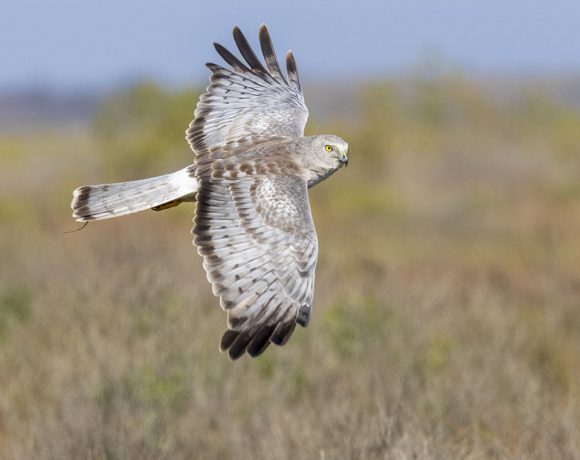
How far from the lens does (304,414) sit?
28.4ft

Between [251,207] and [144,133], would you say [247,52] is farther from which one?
[144,133]

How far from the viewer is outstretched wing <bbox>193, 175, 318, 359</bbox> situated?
5980 mm

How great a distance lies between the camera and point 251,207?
6539mm

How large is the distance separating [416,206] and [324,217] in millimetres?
4411

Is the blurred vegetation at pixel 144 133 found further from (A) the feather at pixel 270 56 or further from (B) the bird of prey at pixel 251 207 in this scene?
(B) the bird of prey at pixel 251 207

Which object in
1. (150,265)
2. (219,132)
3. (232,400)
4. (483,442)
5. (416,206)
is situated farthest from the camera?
(416,206)

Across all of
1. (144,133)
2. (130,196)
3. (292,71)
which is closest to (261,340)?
(130,196)

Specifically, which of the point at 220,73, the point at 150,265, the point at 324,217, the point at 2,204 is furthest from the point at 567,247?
the point at 220,73

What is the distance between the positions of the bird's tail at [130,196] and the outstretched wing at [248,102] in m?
0.93

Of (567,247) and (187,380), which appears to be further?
(567,247)

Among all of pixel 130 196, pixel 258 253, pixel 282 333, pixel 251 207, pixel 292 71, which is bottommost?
pixel 282 333

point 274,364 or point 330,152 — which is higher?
point 330,152

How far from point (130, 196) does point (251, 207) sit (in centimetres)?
69

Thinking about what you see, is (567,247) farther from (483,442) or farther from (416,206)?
(483,442)
